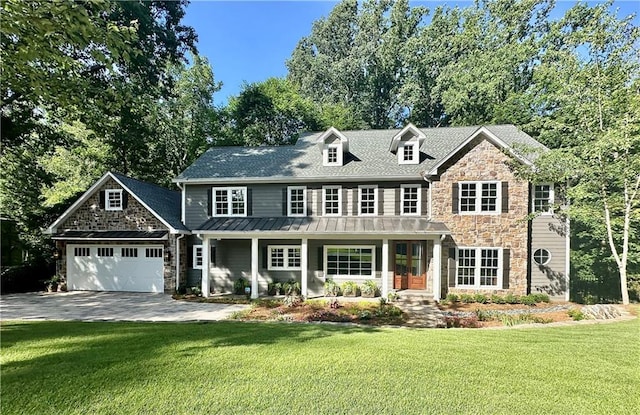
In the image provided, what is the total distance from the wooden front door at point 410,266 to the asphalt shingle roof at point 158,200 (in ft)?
35.4

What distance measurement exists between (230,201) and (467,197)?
11556mm

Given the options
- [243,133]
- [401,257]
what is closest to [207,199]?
[401,257]

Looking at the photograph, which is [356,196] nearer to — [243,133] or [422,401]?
[422,401]

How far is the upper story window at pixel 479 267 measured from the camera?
536 inches

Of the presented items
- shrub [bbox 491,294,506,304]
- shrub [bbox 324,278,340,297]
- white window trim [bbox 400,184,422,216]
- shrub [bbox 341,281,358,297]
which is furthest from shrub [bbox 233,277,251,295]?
shrub [bbox 491,294,506,304]

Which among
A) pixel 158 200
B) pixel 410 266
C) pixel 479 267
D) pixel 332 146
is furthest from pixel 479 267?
pixel 158 200

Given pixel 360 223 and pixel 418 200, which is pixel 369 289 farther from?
pixel 418 200

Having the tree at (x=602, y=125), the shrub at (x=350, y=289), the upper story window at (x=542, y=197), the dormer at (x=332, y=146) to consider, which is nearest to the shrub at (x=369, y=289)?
the shrub at (x=350, y=289)

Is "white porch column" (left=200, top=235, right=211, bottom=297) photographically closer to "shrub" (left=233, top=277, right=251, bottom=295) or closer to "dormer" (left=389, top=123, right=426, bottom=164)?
"shrub" (left=233, top=277, right=251, bottom=295)

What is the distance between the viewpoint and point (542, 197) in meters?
13.7

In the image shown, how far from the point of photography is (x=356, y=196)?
1505 cm

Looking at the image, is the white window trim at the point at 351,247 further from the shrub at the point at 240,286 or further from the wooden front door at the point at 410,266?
the shrub at the point at 240,286

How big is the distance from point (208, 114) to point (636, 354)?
28735 millimetres

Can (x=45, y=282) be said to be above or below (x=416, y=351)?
below
